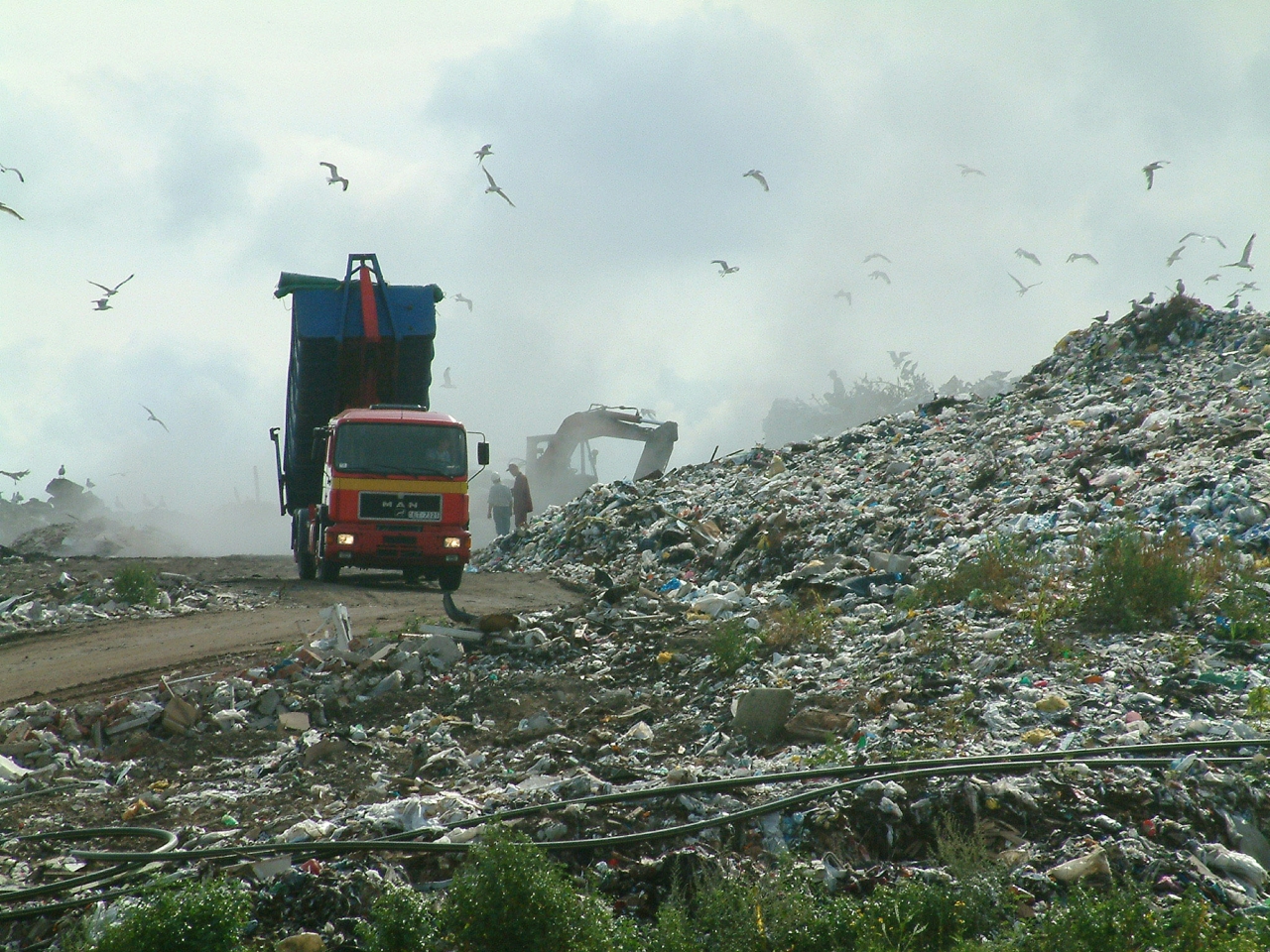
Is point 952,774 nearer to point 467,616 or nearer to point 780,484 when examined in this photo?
point 467,616

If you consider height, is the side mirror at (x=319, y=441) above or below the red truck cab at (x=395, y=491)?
above

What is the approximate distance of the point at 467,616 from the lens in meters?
8.20

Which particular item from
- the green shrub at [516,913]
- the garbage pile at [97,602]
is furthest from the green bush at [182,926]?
the garbage pile at [97,602]

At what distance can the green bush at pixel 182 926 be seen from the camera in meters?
2.91

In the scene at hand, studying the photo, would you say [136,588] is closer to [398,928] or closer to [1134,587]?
[398,928]

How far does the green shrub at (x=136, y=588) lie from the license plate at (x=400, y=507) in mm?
2488

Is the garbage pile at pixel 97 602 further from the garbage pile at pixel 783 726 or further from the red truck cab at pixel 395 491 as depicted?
the garbage pile at pixel 783 726

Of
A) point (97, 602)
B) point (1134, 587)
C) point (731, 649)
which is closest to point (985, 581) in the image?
point (1134, 587)

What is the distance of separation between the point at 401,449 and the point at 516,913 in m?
8.78

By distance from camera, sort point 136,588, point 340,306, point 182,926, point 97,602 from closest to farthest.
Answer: point 182,926 < point 97,602 < point 136,588 < point 340,306

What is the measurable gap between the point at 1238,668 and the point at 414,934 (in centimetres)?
452

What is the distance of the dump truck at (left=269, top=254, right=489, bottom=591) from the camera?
36.8ft

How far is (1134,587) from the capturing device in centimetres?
630

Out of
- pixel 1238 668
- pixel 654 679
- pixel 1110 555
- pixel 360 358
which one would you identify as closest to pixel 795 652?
pixel 654 679
